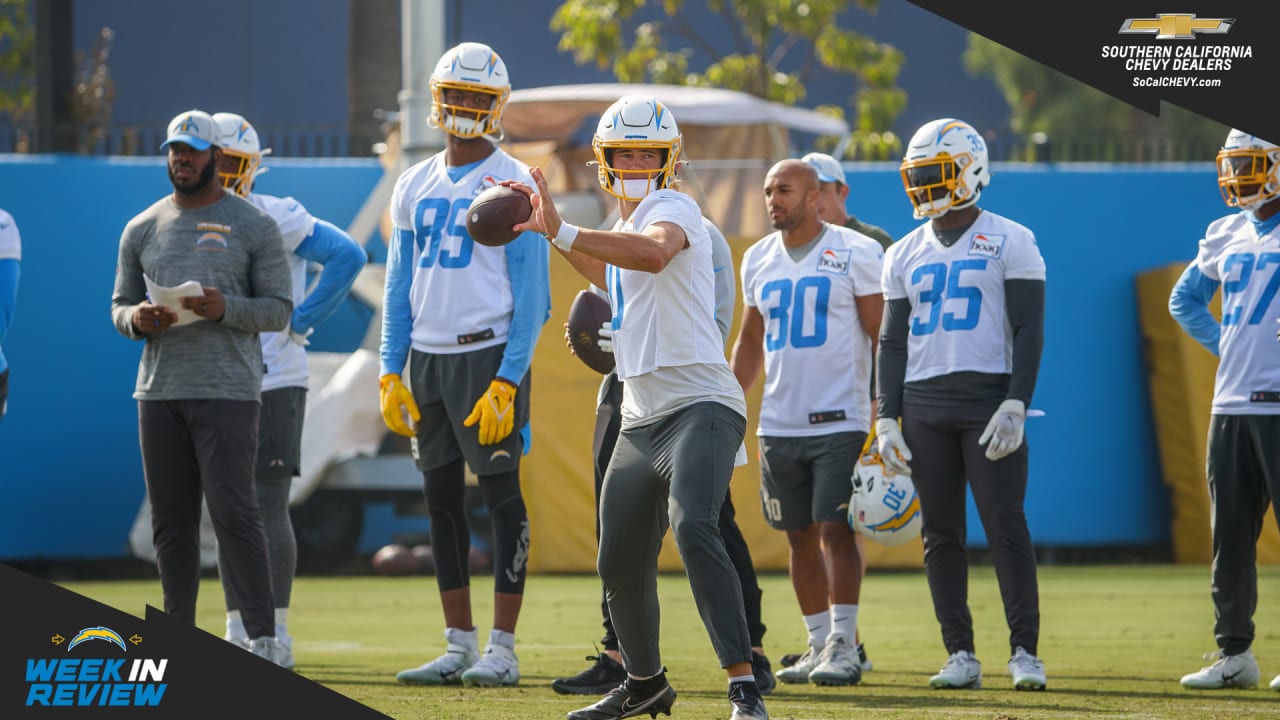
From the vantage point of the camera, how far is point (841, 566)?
7230 mm

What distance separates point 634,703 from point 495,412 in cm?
155

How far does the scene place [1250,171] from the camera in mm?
6938

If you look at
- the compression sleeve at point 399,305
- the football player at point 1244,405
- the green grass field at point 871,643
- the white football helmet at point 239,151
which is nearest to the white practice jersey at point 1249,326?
the football player at point 1244,405

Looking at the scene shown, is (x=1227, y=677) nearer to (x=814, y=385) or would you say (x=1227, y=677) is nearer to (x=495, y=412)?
(x=814, y=385)

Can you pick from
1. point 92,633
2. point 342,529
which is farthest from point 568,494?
point 92,633

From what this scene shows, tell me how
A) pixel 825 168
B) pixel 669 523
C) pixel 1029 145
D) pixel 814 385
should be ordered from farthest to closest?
pixel 1029 145 < pixel 825 168 < pixel 814 385 < pixel 669 523

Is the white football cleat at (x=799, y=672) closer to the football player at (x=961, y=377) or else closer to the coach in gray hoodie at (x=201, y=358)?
the football player at (x=961, y=377)

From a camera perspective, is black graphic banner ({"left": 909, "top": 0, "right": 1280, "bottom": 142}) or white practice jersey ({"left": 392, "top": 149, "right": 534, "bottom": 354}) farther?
black graphic banner ({"left": 909, "top": 0, "right": 1280, "bottom": 142})

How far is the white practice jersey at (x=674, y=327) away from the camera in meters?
5.36

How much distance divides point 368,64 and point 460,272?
1116 cm

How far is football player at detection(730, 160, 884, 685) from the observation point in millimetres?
7254

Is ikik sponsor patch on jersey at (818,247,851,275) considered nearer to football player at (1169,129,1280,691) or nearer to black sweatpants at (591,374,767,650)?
black sweatpants at (591,374,767,650)

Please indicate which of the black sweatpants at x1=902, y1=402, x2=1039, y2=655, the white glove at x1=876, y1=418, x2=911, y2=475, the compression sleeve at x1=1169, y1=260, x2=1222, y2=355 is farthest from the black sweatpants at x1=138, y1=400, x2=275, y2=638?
the compression sleeve at x1=1169, y1=260, x2=1222, y2=355

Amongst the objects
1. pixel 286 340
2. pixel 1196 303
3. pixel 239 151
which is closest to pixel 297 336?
pixel 286 340
